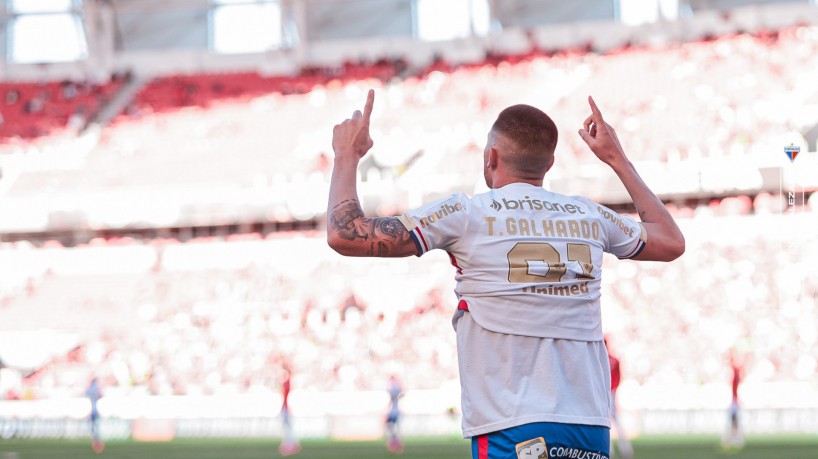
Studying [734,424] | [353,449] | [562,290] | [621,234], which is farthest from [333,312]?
[562,290]

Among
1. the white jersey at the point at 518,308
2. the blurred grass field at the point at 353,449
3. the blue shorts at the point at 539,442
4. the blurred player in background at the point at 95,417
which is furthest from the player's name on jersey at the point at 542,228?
the blurred player in background at the point at 95,417

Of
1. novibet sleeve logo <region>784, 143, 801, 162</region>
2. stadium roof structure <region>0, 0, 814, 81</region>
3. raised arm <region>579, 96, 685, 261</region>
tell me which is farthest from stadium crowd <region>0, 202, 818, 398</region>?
raised arm <region>579, 96, 685, 261</region>

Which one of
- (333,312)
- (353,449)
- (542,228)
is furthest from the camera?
(333,312)

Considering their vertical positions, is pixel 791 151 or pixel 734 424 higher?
pixel 791 151

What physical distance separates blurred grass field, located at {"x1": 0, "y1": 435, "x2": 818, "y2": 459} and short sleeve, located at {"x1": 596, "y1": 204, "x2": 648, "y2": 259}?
42.9 feet

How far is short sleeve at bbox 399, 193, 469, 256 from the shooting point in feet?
10.6

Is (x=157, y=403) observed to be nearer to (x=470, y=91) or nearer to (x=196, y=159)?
(x=196, y=159)

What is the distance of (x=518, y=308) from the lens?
10.9ft

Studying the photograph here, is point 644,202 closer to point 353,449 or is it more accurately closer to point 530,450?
point 530,450

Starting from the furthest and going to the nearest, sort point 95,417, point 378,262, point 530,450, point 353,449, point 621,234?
point 378,262, point 95,417, point 353,449, point 621,234, point 530,450

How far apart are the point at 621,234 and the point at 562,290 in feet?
1.17

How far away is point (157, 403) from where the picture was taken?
24.5 meters

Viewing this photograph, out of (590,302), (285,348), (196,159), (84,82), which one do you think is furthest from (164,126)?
(590,302)

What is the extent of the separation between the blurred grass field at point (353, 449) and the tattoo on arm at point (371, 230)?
13733mm
